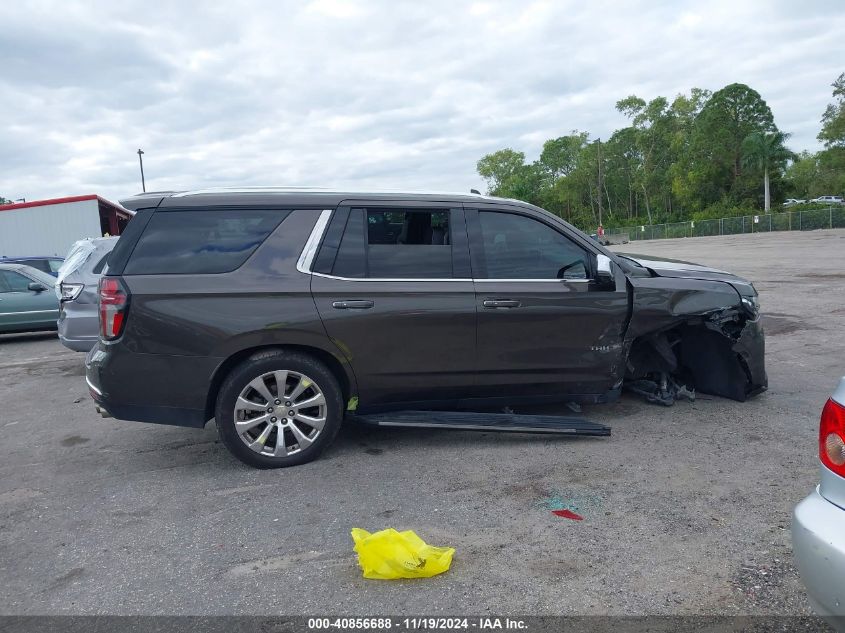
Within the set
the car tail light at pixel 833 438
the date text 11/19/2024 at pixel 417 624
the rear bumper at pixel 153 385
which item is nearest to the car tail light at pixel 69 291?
the rear bumper at pixel 153 385

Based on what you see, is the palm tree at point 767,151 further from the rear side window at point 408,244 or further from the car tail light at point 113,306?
the car tail light at point 113,306

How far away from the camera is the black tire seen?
4785 millimetres

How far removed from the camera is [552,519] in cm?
394

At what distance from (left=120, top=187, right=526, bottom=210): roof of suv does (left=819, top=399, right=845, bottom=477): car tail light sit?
3.23 meters

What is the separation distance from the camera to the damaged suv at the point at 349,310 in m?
4.78

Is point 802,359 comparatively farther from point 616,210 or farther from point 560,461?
point 616,210

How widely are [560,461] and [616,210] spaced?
101651mm

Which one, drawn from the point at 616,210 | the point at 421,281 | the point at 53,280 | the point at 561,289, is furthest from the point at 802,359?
Answer: the point at 616,210

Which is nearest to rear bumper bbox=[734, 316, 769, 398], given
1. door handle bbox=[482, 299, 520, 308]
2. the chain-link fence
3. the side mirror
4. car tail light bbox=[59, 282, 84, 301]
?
the side mirror

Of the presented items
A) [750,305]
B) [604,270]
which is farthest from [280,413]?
[750,305]

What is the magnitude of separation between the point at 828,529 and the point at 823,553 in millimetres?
84

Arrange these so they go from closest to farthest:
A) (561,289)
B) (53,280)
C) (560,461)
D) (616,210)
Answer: (560,461) < (561,289) < (53,280) < (616,210)

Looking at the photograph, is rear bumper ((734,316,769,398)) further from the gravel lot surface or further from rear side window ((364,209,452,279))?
rear side window ((364,209,452,279))

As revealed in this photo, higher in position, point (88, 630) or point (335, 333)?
point (335, 333)
